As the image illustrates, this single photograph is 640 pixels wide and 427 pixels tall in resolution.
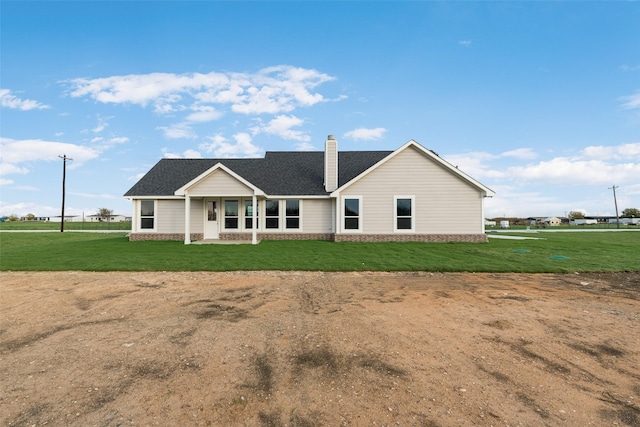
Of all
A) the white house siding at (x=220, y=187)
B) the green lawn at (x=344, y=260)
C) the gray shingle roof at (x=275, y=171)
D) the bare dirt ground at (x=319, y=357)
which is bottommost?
the bare dirt ground at (x=319, y=357)

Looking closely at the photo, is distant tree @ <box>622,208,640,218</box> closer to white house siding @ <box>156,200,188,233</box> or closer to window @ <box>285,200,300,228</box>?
window @ <box>285,200,300,228</box>

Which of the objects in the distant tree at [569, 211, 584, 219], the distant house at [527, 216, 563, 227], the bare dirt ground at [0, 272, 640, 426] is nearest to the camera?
the bare dirt ground at [0, 272, 640, 426]

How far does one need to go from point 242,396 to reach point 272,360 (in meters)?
0.86

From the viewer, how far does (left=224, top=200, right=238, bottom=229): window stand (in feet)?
68.7

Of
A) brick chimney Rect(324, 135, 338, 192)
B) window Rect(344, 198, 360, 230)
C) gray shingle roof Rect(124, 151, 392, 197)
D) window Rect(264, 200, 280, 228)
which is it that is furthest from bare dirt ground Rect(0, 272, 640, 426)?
gray shingle roof Rect(124, 151, 392, 197)

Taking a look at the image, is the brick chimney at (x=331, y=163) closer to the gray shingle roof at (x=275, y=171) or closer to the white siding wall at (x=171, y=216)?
the gray shingle roof at (x=275, y=171)

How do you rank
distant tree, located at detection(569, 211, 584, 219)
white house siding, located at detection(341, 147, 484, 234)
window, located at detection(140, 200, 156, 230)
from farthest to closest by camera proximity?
distant tree, located at detection(569, 211, 584, 219) → window, located at detection(140, 200, 156, 230) → white house siding, located at detection(341, 147, 484, 234)

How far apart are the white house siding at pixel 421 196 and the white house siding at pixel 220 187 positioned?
6372mm

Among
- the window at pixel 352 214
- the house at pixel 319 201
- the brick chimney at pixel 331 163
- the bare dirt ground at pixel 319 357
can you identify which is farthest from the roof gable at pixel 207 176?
the bare dirt ground at pixel 319 357

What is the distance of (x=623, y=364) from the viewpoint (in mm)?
4281

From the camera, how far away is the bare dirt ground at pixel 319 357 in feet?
10.6

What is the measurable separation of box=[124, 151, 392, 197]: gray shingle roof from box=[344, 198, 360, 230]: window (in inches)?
80.8

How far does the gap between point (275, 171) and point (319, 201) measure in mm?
4753

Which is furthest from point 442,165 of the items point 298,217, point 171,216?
point 171,216
